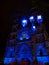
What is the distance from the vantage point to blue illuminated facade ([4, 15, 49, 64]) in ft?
22.3

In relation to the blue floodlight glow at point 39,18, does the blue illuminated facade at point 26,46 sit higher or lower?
lower

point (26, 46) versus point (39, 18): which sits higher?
point (39, 18)

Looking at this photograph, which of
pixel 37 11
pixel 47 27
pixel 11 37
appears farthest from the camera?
pixel 11 37

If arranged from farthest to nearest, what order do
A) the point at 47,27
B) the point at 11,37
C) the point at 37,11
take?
the point at 11,37
the point at 37,11
the point at 47,27

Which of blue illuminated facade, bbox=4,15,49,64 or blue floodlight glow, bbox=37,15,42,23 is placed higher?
blue floodlight glow, bbox=37,15,42,23

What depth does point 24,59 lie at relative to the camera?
273 inches

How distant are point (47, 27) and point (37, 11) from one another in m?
0.92

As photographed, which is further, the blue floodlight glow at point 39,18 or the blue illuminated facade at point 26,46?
the blue floodlight glow at point 39,18

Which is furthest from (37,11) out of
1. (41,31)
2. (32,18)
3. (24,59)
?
(24,59)

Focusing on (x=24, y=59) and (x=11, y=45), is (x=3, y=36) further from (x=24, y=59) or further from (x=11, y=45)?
(x=24, y=59)

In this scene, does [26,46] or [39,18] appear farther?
[26,46]

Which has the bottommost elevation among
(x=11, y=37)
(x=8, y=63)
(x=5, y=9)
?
(x=8, y=63)

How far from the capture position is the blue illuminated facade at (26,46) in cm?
680

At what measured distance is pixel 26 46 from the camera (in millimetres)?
7367
